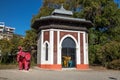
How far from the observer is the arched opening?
2581 cm

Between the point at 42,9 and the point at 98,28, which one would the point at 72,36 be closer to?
the point at 98,28

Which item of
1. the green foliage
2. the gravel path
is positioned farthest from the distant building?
the gravel path

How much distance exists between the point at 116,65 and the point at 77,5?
1770cm

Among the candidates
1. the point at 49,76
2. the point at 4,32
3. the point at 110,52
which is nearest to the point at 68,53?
the point at 110,52

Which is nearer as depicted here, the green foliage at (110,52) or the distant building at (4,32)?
the green foliage at (110,52)

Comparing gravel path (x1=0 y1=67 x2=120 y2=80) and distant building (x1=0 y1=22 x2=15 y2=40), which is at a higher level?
distant building (x1=0 y1=22 x2=15 y2=40)

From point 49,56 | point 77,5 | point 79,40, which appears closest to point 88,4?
point 77,5

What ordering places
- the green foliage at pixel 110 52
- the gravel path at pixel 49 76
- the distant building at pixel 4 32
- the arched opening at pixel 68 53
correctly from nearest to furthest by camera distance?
the gravel path at pixel 49 76
the arched opening at pixel 68 53
the green foliage at pixel 110 52
the distant building at pixel 4 32

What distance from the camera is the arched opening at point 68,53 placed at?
25.8 meters

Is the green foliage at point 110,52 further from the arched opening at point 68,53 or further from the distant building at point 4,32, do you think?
the distant building at point 4,32

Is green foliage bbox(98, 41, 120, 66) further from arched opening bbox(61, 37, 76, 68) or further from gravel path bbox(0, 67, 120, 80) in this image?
gravel path bbox(0, 67, 120, 80)

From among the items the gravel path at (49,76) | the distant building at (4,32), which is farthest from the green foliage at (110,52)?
the distant building at (4,32)

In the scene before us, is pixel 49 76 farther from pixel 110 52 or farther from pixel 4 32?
pixel 4 32

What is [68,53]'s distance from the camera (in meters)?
27.0
